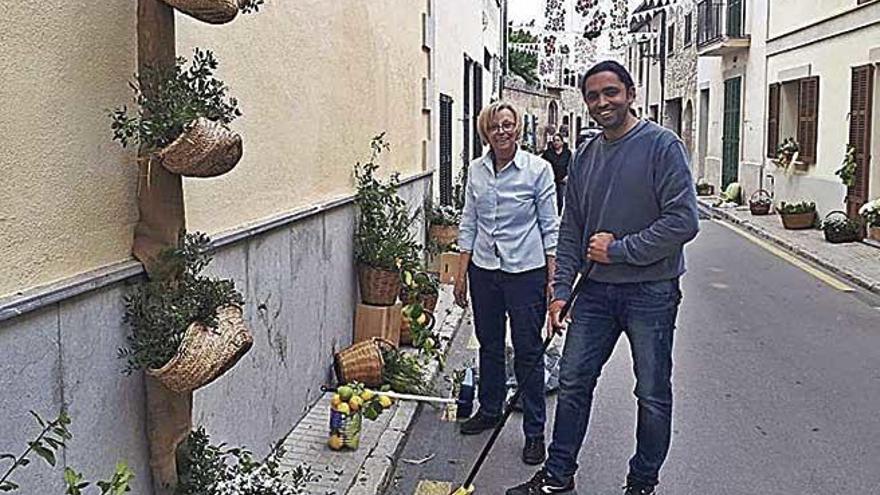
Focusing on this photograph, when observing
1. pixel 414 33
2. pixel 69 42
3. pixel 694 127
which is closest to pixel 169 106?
pixel 69 42

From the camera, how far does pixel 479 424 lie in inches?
240

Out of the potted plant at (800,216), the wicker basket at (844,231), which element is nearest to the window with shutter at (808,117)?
the potted plant at (800,216)

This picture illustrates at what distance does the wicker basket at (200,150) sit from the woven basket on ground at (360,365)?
3209mm

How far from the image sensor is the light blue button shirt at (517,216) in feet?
18.6

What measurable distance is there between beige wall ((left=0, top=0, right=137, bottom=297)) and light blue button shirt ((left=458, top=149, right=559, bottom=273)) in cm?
256

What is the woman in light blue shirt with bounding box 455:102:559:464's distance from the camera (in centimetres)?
567

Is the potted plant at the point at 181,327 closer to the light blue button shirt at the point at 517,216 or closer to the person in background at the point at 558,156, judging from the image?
the light blue button shirt at the point at 517,216

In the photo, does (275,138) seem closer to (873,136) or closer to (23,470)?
(23,470)

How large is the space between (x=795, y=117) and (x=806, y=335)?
13127 millimetres

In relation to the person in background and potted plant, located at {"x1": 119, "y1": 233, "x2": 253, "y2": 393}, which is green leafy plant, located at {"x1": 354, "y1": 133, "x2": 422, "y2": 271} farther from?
the person in background

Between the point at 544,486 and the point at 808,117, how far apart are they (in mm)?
15948

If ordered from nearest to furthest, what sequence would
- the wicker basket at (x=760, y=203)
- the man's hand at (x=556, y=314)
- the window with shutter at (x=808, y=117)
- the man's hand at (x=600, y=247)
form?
the man's hand at (x=600, y=247)
the man's hand at (x=556, y=314)
the window with shutter at (x=808, y=117)
the wicker basket at (x=760, y=203)

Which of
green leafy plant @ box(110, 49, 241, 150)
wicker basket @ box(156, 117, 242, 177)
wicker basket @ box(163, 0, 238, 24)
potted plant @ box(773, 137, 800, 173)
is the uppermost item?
wicker basket @ box(163, 0, 238, 24)

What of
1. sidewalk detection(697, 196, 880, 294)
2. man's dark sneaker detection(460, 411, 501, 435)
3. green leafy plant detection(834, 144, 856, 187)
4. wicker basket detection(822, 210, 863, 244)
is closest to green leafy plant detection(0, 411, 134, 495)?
man's dark sneaker detection(460, 411, 501, 435)
